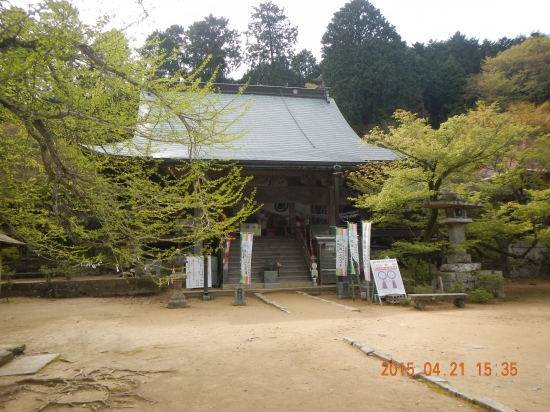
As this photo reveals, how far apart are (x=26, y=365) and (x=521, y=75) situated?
87.7ft

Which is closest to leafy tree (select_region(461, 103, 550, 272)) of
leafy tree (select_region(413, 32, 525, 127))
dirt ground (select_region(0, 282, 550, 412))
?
dirt ground (select_region(0, 282, 550, 412))

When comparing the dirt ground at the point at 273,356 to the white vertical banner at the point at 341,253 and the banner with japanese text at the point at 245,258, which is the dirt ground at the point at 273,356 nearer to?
the white vertical banner at the point at 341,253

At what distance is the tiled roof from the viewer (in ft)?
44.2

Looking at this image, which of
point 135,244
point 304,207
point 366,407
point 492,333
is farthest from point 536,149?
point 135,244

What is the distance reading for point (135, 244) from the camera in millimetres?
4508

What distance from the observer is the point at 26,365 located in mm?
5145

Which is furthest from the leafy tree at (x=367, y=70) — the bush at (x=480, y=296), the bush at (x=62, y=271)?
the bush at (x=62, y=271)

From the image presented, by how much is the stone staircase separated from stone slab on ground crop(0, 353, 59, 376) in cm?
762

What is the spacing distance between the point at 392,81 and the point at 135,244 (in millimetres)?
26041

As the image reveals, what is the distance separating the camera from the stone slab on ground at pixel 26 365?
15.9ft

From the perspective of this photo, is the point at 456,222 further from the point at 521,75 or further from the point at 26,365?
the point at 521,75

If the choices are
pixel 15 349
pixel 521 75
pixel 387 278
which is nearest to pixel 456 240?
pixel 387 278

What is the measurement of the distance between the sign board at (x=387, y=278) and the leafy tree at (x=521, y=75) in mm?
17061

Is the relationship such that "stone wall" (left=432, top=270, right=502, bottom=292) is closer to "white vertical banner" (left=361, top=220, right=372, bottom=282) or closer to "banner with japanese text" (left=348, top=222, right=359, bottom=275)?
"white vertical banner" (left=361, top=220, right=372, bottom=282)
